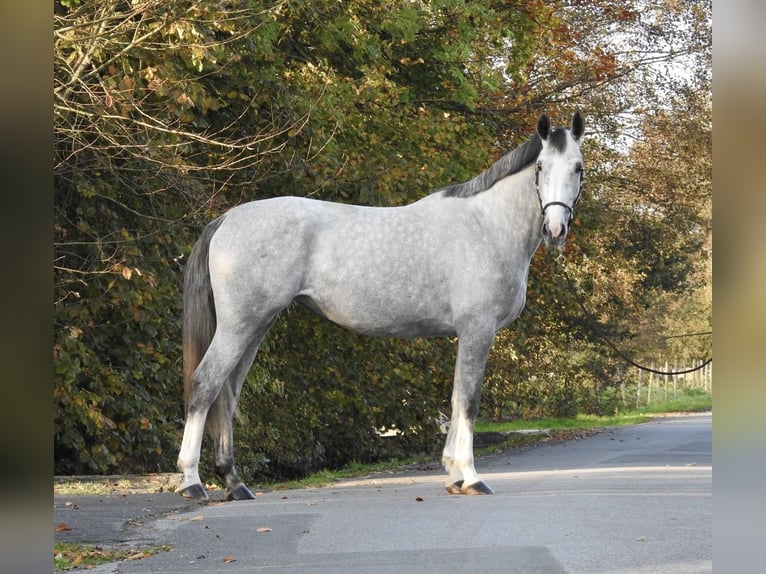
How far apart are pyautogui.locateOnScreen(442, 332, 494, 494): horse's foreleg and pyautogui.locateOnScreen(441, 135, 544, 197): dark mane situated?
1.24 m

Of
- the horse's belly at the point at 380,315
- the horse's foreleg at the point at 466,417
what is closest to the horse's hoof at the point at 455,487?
the horse's foreleg at the point at 466,417

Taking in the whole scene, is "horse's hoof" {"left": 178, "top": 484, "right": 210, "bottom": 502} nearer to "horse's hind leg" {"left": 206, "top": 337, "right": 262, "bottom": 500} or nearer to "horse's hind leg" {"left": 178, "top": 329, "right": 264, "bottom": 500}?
"horse's hind leg" {"left": 178, "top": 329, "right": 264, "bottom": 500}

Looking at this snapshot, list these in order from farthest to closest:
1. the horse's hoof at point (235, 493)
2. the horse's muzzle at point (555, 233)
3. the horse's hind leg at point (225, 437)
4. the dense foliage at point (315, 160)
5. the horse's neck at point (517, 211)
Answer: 1. the dense foliage at point (315, 160)
2. the horse's neck at point (517, 211)
3. the horse's hoof at point (235, 493)
4. the horse's hind leg at point (225, 437)
5. the horse's muzzle at point (555, 233)

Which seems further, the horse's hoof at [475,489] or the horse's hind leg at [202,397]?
the horse's hoof at [475,489]

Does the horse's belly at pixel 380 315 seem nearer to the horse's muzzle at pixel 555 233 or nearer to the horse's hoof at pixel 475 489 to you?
the horse's muzzle at pixel 555 233

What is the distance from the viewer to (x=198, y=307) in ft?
28.3

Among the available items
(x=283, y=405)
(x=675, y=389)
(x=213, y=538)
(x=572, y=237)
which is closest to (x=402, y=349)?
(x=283, y=405)

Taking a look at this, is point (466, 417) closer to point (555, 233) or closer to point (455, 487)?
point (455, 487)

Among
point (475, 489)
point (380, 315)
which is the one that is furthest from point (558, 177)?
point (475, 489)

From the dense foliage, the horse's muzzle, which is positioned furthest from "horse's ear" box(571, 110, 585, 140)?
the dense foliage

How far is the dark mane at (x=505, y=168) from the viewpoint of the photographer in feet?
28.5

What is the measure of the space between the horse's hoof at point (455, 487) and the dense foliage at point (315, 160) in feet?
10.3

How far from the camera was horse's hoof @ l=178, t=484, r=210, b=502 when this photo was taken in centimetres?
823

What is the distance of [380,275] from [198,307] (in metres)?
1.45
